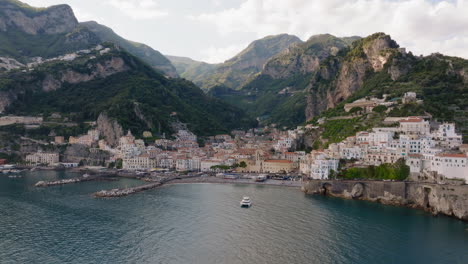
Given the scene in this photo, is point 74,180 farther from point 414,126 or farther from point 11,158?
point 414,126

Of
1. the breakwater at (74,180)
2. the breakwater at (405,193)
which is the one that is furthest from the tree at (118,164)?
the breakwater at (405,193)

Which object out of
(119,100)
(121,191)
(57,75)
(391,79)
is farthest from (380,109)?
(57,75)

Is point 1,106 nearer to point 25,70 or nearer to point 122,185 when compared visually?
point 25,70

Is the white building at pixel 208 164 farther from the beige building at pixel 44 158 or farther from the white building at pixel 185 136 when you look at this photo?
the beige building at pixel 44 158

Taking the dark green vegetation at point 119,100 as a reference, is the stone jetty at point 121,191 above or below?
below

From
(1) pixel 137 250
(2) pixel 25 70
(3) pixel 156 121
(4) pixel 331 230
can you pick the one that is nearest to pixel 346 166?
(4) pixel 331 230

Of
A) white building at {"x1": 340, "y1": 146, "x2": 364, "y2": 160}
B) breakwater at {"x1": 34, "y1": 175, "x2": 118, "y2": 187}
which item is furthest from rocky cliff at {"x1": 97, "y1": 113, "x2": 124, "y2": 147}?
white building at {"x1": 340, "y1": 146, "x2": 364, "y2": 160}
